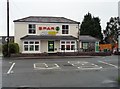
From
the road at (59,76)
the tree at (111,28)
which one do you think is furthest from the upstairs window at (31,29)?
the tree at (111,28)

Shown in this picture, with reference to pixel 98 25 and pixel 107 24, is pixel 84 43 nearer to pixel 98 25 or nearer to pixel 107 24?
pixel 98 25

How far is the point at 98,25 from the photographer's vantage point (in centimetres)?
8112

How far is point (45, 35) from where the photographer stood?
46.7 m

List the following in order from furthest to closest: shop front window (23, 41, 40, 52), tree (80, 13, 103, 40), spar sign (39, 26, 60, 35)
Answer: tree (80, 13, 103, 40) < spar sign (39, 26, 60, 35) < shop front window (23, 41, 40, 52)

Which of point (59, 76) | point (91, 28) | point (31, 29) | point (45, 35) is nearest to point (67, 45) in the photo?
point (45, 35)

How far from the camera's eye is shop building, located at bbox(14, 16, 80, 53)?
45.8 m

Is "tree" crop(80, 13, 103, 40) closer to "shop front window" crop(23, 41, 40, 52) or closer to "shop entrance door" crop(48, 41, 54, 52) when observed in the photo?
"shop entrance door" crop(48, 41, 54, 52)

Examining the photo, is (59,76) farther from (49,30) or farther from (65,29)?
(65,29)

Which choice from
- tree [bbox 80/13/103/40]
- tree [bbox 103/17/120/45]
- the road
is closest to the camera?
→ the road

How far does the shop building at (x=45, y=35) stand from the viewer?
45.8 m

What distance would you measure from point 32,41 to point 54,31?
394 cm

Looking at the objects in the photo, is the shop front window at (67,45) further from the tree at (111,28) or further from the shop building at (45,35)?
the tree at (111,28)

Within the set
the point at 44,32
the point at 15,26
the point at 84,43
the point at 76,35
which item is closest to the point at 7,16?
the point at 15,26

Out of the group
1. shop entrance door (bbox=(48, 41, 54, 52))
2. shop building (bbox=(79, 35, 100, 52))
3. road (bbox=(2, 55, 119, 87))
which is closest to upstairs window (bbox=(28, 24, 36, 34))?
shop entrance door (bbox=(48, 41, 54, 52))
